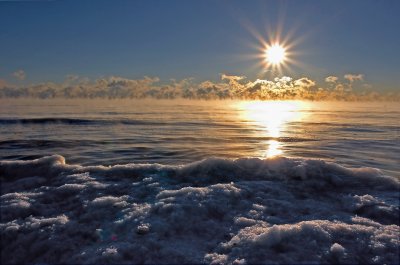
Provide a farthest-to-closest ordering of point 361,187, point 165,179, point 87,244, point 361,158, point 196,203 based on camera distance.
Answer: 1. point 361,158
2. point 165,179
3. point 361,187
4. point 196,203
5. point 87,244

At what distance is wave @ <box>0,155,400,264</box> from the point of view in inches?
216

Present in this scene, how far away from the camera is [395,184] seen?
9406 millimetres

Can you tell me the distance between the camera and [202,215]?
686cm

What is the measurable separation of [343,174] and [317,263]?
5.61 m

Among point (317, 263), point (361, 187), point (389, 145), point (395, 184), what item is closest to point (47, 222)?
point (317, 263)

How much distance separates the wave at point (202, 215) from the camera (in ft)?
18.0

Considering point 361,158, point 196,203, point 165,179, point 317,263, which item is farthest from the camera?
point 361,158

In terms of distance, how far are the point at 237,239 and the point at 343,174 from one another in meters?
5.64

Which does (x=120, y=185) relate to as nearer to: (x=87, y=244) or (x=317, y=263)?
(x=87, y=244)

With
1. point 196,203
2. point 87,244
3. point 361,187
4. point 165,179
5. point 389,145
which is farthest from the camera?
point 389,145

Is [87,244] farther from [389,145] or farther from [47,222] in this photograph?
[389,145]

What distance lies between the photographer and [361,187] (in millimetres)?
9094

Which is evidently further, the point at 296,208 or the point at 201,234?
the point at 296,208

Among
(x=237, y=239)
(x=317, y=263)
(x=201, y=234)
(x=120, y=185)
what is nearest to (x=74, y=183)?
(x=120, y=185)
